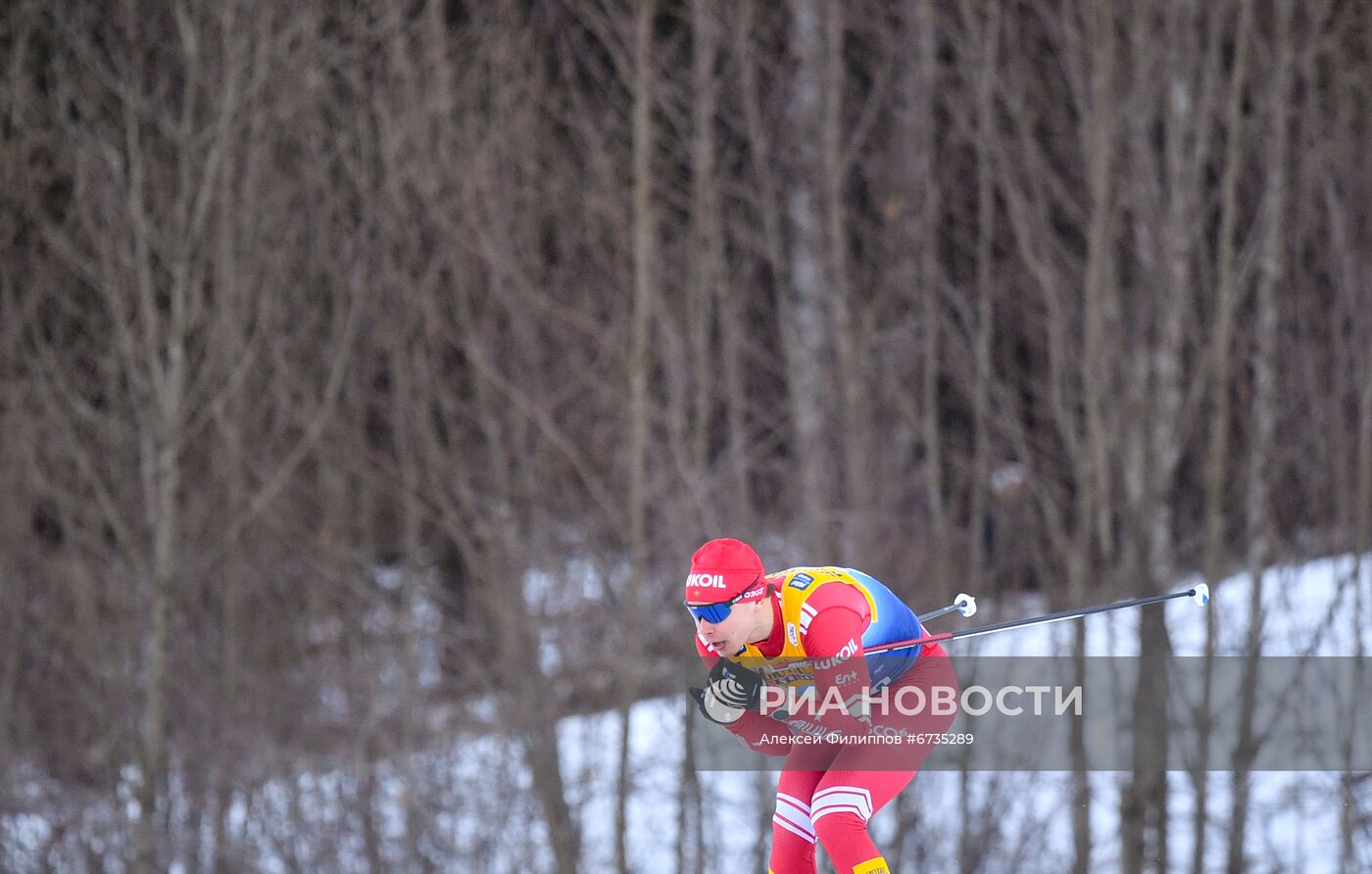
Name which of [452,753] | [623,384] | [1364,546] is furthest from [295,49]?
[1364,546]

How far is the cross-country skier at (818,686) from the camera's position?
14.3ft

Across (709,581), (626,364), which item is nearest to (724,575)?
(709,581)

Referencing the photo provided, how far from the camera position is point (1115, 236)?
10.2 m

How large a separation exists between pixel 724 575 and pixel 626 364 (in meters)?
6.24

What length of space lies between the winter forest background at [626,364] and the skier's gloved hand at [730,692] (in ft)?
16.9

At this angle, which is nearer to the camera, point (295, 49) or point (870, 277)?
point (295, 49)

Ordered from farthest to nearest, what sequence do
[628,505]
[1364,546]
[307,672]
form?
1. [307,672]
2. [628,505]
3. [1364,546]

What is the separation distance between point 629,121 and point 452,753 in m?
4.48

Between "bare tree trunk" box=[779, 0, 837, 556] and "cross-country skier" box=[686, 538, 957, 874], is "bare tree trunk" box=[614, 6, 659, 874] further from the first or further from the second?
"cross-country skier" box=[686, 538, 957, 874]

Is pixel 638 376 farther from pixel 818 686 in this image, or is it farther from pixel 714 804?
pixel 818 686

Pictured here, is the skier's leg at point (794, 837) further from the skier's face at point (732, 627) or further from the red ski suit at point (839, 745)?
the skier's face at point (732, 627)

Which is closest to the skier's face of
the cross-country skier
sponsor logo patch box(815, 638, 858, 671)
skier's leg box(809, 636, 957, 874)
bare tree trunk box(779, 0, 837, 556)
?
the cross-country skier

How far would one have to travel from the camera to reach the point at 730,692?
4551 millimetres

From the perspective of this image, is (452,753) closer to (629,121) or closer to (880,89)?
(629,121)
